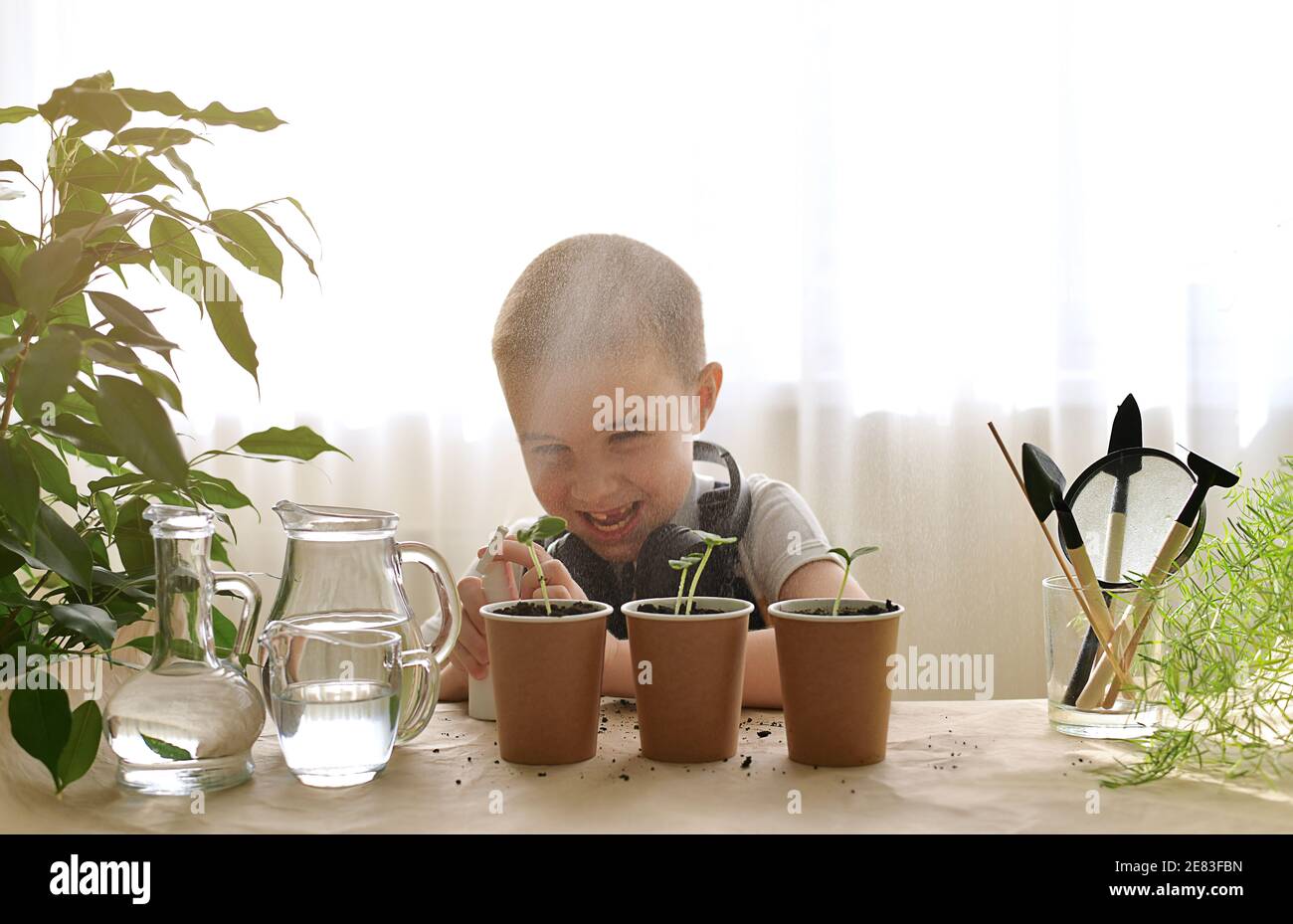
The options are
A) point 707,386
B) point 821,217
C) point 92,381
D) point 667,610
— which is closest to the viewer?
point 92,381

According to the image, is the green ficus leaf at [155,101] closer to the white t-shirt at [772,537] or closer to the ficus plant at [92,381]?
the ficus plant at [92,381]

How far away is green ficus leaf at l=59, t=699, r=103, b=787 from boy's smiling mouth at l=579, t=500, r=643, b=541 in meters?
0.60

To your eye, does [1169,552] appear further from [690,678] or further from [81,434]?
[81,434]

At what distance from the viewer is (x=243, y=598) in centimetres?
62

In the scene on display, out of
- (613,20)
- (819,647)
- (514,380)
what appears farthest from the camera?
(613,20)

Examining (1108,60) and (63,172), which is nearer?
(63,172)

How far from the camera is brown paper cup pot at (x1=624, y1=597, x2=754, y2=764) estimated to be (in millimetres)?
594

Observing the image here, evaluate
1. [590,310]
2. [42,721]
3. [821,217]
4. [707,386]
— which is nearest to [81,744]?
[42,721]

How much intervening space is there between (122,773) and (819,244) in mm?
1374

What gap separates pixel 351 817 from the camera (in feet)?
1.69

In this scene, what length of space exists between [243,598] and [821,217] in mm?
1285

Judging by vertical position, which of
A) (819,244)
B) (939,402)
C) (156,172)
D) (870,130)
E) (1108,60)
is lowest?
(939,402)

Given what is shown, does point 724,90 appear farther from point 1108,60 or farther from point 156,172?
point 156,172
